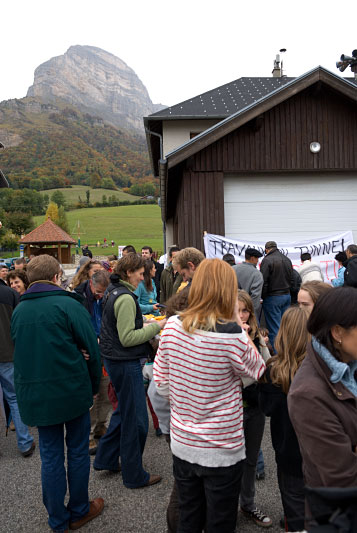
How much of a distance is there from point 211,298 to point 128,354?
1614 mm

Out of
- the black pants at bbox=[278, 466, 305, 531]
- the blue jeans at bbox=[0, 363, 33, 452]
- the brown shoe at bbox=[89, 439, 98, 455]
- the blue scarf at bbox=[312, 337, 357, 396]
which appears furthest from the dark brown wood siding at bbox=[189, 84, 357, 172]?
the blue scarf at bbox=[312, 337, 357, 396]

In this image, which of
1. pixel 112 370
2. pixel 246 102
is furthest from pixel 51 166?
pixel 112 370

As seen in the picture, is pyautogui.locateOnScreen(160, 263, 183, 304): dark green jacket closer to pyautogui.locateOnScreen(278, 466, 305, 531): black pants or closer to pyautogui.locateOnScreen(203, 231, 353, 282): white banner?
pyautogui.locateOnScreen(203, 231, 353, 282): white banner

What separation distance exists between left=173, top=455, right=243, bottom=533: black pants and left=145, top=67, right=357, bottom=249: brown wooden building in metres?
8.02

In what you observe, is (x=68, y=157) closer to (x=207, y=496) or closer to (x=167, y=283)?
(x=167, y=283)

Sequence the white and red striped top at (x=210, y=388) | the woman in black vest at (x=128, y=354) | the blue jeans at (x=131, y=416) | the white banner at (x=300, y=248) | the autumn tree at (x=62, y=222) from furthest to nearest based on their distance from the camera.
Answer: the autumn tree at (x=62, y=222) → the white banner at (x=300, y=248) → the blue jeans at (x=131, y=416) → the woman in black vest at (x=128, y=354) → the white and red striped top at (x=210, y=388)

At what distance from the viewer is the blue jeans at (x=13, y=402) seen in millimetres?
4609

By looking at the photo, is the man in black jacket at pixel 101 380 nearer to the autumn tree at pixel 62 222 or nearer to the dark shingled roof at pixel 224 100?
the dark shingled roof at pixel 224 100

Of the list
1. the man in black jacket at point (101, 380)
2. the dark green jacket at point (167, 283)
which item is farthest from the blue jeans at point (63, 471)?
the dark green jacket at point (167, 283)

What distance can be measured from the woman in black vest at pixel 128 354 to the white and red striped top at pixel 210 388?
1.22 meters

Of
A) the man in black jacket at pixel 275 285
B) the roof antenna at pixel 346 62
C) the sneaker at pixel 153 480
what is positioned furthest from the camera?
the roof antenna at pixel 346 62

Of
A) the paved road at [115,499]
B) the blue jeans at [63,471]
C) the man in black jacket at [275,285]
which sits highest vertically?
the man in black jacket at [275,285]

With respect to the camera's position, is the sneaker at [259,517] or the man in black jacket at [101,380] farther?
the man in black jacket at [101,380]

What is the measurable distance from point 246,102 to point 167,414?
15.7m
